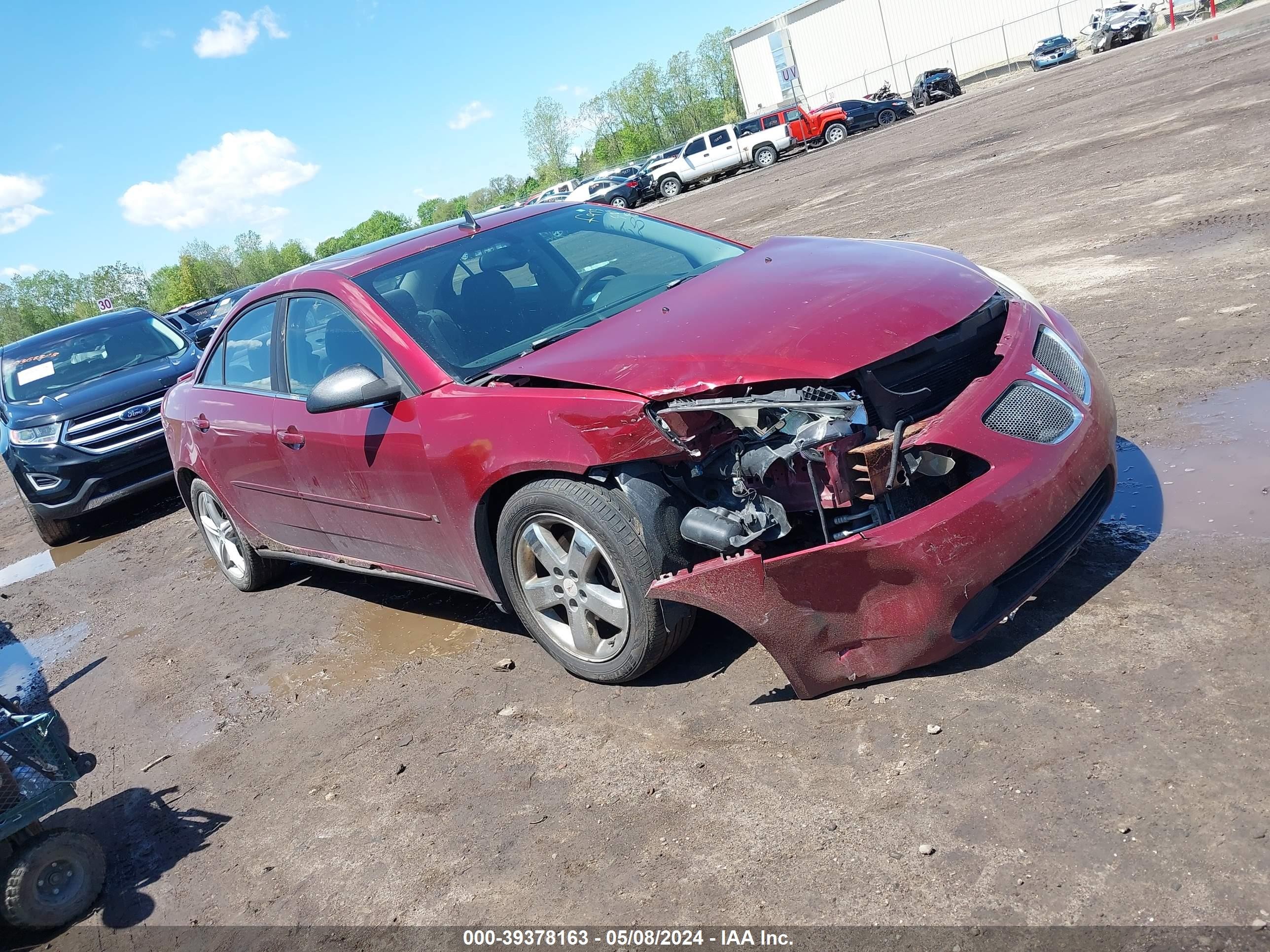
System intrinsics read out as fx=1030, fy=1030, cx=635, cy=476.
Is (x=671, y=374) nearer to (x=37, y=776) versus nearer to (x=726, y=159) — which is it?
(x=37, y=776)

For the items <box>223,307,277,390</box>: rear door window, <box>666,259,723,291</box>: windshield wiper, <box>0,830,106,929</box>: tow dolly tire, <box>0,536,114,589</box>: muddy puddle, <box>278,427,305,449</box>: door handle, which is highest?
<box>223,307,277,390</box>: rear door window

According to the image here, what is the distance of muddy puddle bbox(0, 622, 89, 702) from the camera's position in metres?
6.02

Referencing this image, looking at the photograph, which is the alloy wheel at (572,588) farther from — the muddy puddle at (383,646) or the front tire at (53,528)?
the front tire at (53,528)

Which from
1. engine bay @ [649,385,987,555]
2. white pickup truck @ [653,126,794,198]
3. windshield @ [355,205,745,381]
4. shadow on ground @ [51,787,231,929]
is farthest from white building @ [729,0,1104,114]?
shadow on ground @ [51,787,231,929]

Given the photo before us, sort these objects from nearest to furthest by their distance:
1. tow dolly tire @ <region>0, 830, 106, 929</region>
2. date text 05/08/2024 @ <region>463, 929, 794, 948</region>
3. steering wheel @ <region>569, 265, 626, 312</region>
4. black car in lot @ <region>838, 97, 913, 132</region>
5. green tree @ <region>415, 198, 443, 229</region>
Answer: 1. date text 05/08/2024 @ <region>463, 929, 794, 948</region>
2. tow dolly tire @ <region>0, 830, 106, 929</region>
3. steering wheel @ <region>569, 265, 626, 312</region>
4. black car in lot @ <region>838, 97, 913, 132</region>
5. green tree @ <region>415, 198, 443, 229</region>

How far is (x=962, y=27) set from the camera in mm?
65625

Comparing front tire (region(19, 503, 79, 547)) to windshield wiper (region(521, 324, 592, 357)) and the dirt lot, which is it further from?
windshield wiper (region(521, 324, 592, 357))

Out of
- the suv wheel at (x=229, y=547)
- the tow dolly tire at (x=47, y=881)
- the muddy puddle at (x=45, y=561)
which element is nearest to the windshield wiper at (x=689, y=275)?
the tow dolly tire at (x=47, y=881)

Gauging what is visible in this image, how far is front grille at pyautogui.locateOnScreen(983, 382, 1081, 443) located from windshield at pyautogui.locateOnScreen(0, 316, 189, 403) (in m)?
9.18

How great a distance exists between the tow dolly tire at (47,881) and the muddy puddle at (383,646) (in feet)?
4.48

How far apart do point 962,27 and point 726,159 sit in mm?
36263

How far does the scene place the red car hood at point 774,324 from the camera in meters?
3.28

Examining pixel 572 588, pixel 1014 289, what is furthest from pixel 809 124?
pixel 572 588

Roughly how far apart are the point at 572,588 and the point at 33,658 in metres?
4.66
